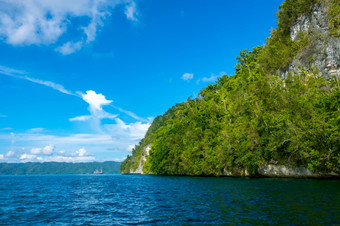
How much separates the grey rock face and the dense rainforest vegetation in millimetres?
1119

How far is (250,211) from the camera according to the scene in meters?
15.1

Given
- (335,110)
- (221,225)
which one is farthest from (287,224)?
(335,110)

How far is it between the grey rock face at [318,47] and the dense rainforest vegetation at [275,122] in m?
1.12

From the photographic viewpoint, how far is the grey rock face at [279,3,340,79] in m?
44.1

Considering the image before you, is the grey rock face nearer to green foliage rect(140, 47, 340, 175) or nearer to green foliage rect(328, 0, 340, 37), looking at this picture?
green foliage rect(328, 0, 340, 37)

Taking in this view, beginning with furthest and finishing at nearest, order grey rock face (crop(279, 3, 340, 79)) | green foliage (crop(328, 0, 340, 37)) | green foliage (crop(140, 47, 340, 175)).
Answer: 1. green foliage (crop(328, 0, 340, 37))
2. grey rock face (crop(279, 3, 340, 79))
3. green foliage (crop(140, 47, 340, 175))

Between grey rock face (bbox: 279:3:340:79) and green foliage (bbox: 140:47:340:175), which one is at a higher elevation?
grey rock face (bbox: 279:3:340:79)

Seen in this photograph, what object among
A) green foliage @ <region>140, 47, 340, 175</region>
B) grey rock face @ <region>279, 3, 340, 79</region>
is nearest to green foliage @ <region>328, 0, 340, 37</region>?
grey rock face @ <region>279, 3, 340, 79</region>

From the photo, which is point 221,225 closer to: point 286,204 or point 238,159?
point 286,204

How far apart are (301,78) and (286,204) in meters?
39.8

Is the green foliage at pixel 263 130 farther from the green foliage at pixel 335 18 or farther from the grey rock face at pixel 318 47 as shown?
the green foliage at pixel 335 18

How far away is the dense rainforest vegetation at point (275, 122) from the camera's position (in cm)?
3794

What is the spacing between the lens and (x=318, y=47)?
157 feet

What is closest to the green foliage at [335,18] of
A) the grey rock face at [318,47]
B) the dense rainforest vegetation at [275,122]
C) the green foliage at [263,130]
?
the dense rainforest vegetation at [275,122]
